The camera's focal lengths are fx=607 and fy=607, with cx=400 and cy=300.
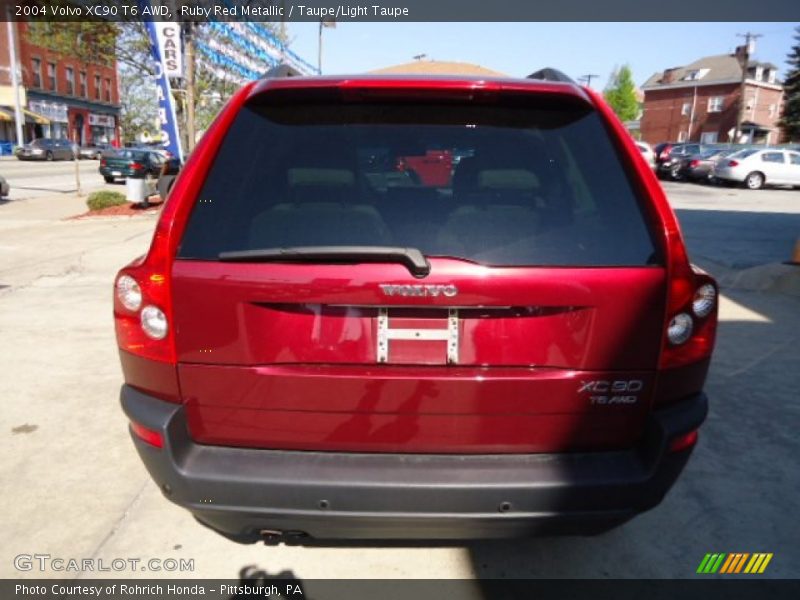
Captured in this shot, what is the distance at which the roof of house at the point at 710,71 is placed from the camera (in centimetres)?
6406

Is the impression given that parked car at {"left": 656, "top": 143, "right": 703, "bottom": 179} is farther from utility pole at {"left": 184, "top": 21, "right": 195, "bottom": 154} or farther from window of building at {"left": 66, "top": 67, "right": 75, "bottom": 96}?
window of building at {"left": 66, "top": 67, "right": 75, "bottom": 96}

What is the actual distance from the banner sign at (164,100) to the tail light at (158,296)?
12.6 m

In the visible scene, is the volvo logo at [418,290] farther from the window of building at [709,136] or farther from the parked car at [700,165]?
the window of building at [709,136]

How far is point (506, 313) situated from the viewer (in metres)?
1.92

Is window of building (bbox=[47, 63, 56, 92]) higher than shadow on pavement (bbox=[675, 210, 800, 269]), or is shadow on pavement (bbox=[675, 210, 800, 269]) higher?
window of building (bbox=[47, 63, 56, 92])

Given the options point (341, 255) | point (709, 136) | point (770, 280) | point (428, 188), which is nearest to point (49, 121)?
point (770, 280)

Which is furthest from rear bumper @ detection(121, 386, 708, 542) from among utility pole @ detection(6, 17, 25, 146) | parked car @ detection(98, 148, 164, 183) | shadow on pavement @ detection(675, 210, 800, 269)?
utility pole @ detection(6, 17, 25, 146)

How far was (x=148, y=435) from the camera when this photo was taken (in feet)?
6.66

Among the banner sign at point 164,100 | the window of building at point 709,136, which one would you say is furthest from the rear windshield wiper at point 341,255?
the window of building at point 709,136

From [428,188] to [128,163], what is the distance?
2516 cm

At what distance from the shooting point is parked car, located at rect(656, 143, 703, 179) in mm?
29234

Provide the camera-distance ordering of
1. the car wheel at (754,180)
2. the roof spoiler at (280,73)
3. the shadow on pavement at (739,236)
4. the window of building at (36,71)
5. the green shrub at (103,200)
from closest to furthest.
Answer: the roof spoiler at (280,73) < the shadow on pavement at (739,236) < the green shrub at (103,200) < the car wheel at (754,180) < the window of building at (36,71)

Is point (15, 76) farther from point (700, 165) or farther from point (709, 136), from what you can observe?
point (709, 136)

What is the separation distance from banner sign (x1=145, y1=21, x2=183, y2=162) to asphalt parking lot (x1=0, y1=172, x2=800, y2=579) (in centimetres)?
866
